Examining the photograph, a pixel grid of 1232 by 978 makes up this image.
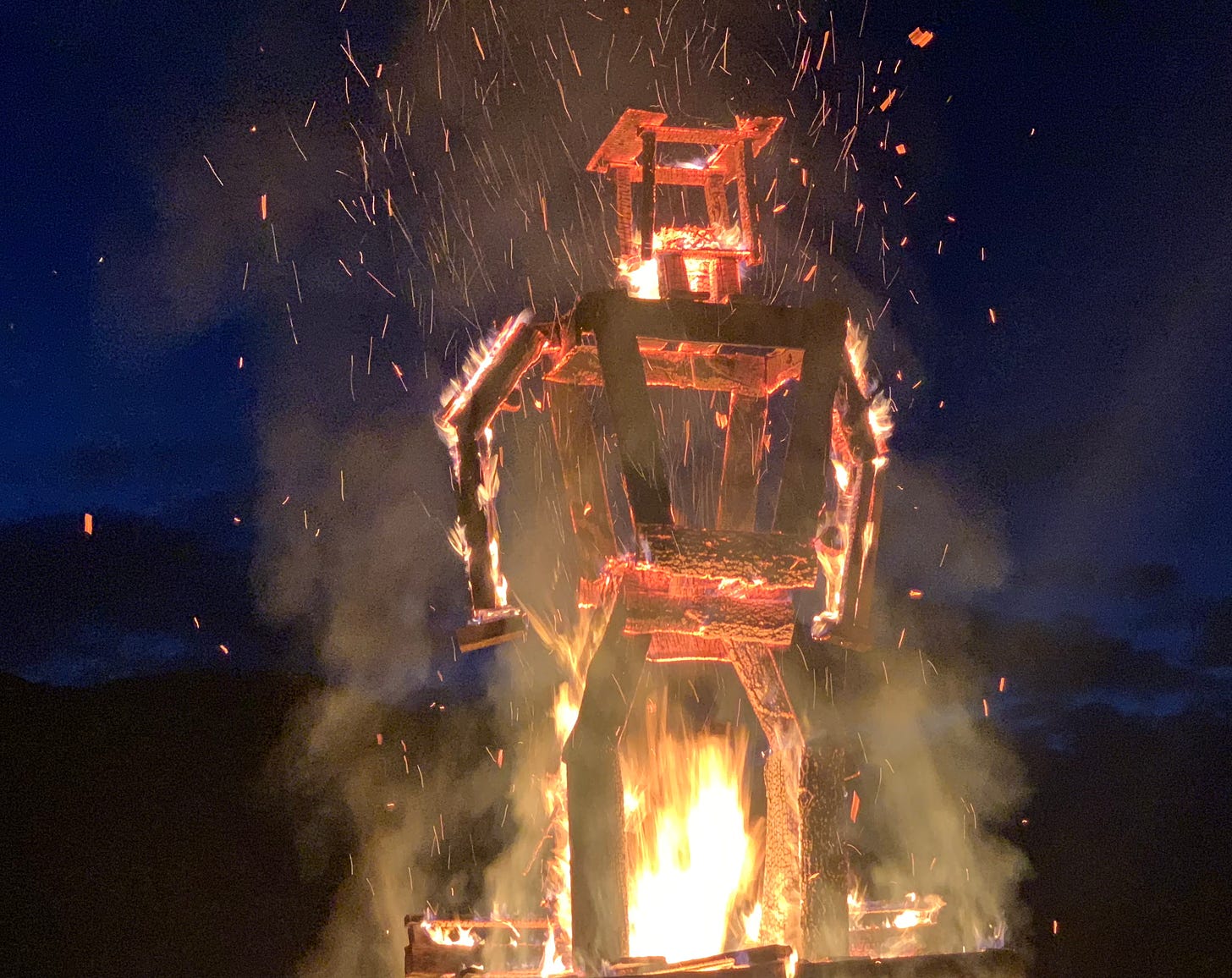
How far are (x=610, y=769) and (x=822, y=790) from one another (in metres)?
1.38

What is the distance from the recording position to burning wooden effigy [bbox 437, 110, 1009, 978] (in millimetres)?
6980

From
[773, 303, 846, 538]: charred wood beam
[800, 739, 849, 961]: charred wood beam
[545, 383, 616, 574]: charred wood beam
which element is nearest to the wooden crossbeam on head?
[773, 303, 846, 538]: charred wood beam

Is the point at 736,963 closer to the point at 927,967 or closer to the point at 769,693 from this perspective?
the point at 927,967

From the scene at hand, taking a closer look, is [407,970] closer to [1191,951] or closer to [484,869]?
[484,869]

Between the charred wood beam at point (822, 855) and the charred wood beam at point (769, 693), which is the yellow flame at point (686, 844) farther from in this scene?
the charred wood beam at point (822, 855)

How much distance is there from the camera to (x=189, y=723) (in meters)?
27.9

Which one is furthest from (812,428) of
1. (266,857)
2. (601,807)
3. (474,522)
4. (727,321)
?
(266,857)

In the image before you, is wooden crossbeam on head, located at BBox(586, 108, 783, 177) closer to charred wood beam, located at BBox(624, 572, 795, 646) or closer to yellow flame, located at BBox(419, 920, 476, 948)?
charred wood beam, located at BBox(624, 572, 795, 646)

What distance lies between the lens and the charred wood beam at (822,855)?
23.6ft

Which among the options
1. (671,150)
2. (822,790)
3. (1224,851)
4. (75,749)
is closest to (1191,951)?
(1224,851)

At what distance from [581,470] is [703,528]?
1.24 metres

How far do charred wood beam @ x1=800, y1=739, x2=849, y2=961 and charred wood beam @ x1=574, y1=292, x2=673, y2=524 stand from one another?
186 centimetres

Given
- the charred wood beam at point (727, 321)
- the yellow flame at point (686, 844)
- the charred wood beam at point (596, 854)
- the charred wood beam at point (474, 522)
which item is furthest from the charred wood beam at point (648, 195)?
the yellow flame at point (686, 844)

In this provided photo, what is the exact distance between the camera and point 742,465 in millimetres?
8414
